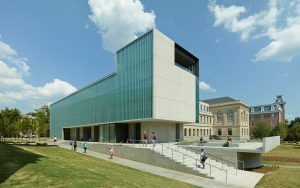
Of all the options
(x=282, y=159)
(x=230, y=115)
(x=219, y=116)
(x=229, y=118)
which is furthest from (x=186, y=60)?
(x=219, y=116)

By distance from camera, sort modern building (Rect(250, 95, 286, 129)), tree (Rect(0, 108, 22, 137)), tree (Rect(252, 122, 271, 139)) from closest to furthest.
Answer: tree (Rect(0, 108, 22, 137)), tree (Rect(252, 122, 271, 139)), modern building (Rect(250, 95, 286, 129))

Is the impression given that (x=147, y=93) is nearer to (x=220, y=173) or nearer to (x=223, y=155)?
(x=223, y=155)

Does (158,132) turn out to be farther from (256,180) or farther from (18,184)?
(18,184)

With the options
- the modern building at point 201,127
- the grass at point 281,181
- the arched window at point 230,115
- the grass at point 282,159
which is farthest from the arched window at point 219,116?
the grass at point 281,181

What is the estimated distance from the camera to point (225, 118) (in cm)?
8694

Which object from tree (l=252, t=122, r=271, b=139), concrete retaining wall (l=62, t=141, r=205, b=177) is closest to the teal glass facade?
concrete retaining wall (l=62, t=141, r=205, b=177)

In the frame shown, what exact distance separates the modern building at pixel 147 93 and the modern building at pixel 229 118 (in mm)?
47400

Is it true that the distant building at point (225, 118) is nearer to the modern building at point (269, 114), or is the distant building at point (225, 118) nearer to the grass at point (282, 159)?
the grass at point (282, 159)

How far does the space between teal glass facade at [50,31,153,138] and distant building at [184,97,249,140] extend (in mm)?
40835

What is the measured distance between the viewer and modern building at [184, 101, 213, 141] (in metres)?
65.1

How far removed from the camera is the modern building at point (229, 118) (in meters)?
83.6

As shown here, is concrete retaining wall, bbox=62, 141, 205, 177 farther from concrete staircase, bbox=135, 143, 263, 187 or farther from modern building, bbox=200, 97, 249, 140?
modern building, bbox=200, 97, 249, 140

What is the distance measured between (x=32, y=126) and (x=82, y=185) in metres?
60.6

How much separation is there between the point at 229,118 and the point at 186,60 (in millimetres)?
52149
